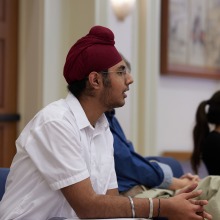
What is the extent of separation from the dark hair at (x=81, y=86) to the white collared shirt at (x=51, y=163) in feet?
0.09

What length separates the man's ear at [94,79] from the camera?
6.81 feet

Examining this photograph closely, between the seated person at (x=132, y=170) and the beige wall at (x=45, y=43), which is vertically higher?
the beige wall at (x=45, y=43)

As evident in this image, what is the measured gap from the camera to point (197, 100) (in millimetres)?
5562

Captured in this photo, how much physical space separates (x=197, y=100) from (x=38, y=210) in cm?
389

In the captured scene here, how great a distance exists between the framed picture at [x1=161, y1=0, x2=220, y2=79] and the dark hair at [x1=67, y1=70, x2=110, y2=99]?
9.92 ft

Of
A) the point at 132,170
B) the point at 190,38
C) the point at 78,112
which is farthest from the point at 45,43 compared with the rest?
the point at 78,112

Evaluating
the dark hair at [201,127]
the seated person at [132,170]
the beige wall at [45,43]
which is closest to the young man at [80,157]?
the seated person at [132,170]

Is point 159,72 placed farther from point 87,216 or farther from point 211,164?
point 87,216

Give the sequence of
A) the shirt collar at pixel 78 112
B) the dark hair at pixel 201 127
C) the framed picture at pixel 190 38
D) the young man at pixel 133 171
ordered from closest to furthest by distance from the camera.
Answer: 1. the shirt collar at pixel 78 112
2. the young man at pixel 133 171
3. the dark hair at pixel 201 127
4. the framed picture at pixel 190 38

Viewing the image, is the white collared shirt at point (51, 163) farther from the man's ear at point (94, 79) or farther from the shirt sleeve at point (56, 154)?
the man's ear at point (94, 79)

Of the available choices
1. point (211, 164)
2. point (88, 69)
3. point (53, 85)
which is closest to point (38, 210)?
point (88, 69)

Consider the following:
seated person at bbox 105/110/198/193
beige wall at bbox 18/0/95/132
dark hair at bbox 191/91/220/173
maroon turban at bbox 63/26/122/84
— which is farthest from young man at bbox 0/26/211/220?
beige wall at bbox 18/0/95/132

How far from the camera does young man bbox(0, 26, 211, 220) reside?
1.84 meters

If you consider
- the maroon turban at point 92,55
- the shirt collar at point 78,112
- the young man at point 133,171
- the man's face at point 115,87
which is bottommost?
the young man at point 133,171
